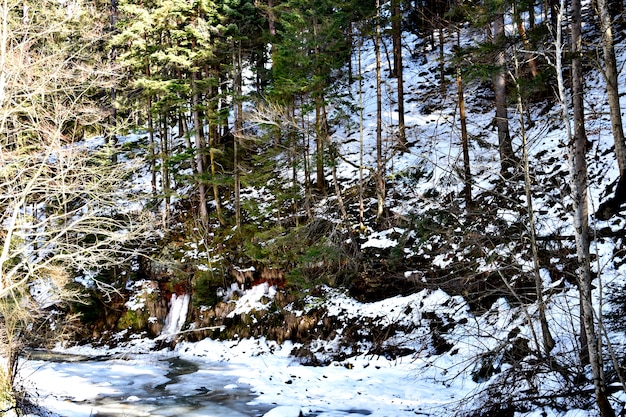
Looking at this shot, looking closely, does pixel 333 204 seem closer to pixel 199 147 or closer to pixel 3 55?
pixel 199 147

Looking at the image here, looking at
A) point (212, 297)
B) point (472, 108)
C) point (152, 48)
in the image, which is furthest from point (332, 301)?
point (152, 48)

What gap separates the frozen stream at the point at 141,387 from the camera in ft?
28.8

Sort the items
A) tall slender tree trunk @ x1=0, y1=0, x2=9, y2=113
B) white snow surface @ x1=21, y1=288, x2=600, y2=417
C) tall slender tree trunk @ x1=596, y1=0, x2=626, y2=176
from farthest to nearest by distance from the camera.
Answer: white snow surface @ x1=21, y1=288, x2=600, y2=417
tall slender tree trunk @ x1=596, y1=0, x2=626, y2=176
tall slender tree trunk @ x1=0, y1=0, x2=9, y2=113

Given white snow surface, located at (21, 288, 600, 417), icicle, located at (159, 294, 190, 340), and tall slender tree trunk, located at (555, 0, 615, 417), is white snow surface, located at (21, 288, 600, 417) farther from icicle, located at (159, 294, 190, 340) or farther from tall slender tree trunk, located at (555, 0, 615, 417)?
icicle, located at (159, 294, 190, 340)

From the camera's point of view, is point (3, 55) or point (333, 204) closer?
point (3, 55)

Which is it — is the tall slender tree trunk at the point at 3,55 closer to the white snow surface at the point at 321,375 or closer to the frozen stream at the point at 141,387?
the white snow surface at the point at 321,375

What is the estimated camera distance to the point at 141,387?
10742 millimetres

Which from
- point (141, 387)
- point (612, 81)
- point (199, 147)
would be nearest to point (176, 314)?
point (141, 387)

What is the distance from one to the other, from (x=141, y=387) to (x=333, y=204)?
829 cm

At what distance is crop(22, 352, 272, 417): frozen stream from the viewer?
345 inches

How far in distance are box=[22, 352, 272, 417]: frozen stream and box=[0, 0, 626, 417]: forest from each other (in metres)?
1.24

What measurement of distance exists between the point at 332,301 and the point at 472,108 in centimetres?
1093

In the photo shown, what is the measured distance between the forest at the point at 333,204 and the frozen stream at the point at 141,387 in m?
1.24

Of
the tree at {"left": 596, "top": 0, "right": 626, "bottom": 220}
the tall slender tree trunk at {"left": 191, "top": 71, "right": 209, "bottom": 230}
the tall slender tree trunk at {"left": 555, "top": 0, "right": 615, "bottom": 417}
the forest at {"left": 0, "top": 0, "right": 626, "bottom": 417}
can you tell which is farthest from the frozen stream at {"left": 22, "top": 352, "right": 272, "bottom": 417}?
the tree at {"left": 596, "top": 0, "right": 626, "bottom": 220}
